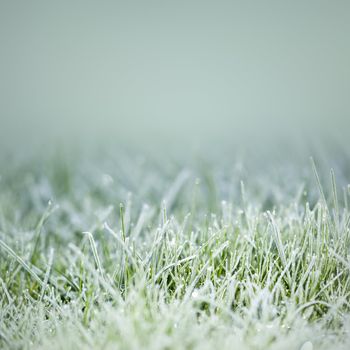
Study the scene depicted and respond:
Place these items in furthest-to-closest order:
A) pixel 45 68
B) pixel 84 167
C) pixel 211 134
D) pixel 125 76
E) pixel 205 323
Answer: pixel 45 68 → pixel 125 76 → pixel 211 134 → pixel 84 167 → pixel 205 323

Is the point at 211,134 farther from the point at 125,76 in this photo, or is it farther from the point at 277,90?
the point at 125,76

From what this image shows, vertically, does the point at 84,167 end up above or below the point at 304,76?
below

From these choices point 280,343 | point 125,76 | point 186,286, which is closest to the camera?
point 280,343

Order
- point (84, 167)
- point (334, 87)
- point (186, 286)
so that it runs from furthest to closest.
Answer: point (334, 87)
point (84, 167)
point (186, 286)

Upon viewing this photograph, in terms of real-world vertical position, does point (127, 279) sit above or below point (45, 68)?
below

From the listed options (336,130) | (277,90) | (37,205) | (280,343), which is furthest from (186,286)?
(277,90)

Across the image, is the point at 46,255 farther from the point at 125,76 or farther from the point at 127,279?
the point at 125,76

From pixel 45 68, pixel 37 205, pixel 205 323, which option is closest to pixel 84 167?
pixel 37 205

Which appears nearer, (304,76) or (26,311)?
(26,311)

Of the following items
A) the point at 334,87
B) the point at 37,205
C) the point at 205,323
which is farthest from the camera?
the point at 334,87
